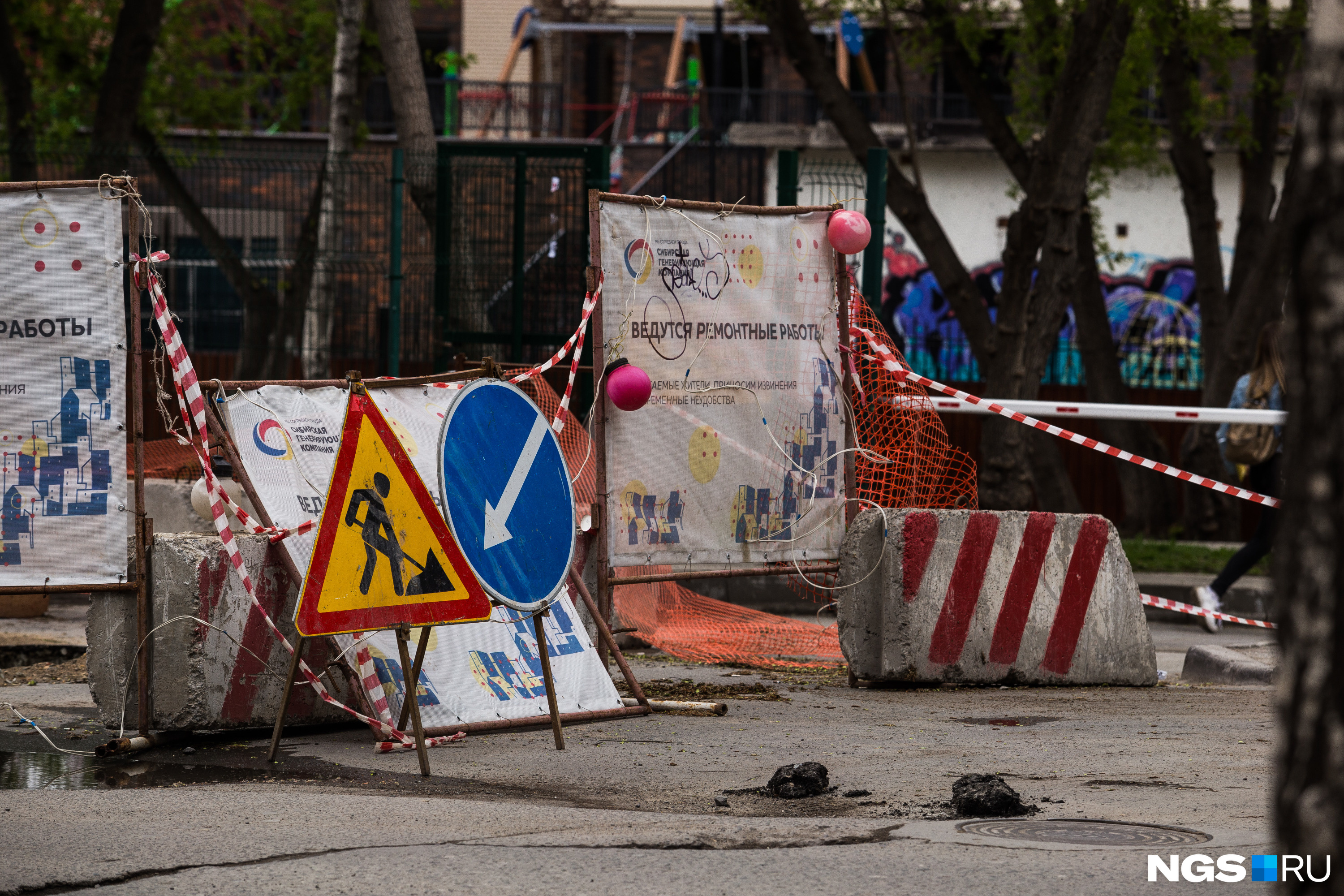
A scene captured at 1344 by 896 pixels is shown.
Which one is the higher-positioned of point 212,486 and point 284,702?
point 212,486

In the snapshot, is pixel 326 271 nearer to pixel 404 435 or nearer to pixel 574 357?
pixel 574 357

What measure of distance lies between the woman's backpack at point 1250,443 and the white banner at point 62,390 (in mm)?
7551

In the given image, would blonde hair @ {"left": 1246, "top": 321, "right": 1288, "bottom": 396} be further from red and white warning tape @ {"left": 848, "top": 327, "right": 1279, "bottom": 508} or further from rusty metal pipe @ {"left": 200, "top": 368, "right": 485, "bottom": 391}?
rusty metal pipe @ {"left": 200, "top": 368, "right": 485, "bottom": 391}

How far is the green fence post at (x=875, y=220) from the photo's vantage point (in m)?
13.0

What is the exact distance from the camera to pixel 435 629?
665 centimetres

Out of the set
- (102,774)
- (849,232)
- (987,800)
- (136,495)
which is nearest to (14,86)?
(849,232)

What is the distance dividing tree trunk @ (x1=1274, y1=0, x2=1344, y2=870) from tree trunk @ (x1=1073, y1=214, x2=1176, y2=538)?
50.8ft

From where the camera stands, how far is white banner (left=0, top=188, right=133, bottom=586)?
6160 mm

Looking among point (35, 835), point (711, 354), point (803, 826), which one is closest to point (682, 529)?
point (711, 354)

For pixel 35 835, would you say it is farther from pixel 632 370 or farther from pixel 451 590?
pixel 632 370

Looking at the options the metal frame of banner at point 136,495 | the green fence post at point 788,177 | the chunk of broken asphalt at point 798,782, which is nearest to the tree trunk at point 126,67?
the green fence post at point 788,177

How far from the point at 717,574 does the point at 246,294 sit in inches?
401

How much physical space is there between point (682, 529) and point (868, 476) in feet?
4.81

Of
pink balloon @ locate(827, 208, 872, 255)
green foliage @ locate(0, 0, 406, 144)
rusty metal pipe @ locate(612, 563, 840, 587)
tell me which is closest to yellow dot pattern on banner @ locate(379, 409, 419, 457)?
rusty metal pipe @ locate(612, 563, 840, 587)
